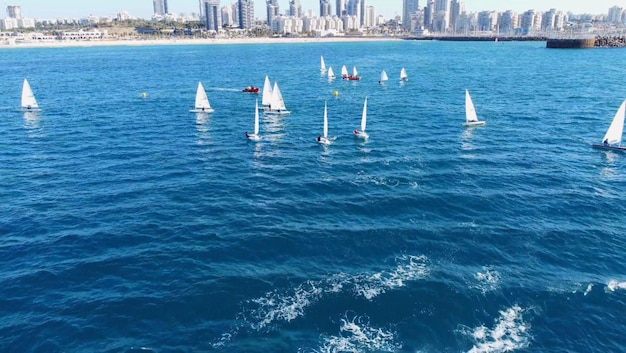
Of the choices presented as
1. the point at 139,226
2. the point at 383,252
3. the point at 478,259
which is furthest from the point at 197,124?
the point at 478,259

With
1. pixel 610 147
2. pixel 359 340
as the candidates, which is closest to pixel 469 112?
pixel 610 147

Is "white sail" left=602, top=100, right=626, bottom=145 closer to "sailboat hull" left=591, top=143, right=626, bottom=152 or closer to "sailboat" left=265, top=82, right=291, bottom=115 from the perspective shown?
"sailboat hull" left=591, top=143, right=626, bottom=152

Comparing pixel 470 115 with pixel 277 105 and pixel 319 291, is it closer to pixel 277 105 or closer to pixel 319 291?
pixel 277 105

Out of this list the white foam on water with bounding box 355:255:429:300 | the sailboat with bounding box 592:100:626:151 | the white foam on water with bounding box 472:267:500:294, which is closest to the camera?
the white foam on water with bounding box 355:255:429:300

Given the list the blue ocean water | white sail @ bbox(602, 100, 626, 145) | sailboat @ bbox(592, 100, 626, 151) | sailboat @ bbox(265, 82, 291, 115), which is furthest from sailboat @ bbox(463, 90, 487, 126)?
sailboat @ bbox(265, 82, 291, 115)

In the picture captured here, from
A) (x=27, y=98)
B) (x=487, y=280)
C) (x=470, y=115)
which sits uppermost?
(x=27, y=98)

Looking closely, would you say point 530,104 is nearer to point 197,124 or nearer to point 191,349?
point 197,124
